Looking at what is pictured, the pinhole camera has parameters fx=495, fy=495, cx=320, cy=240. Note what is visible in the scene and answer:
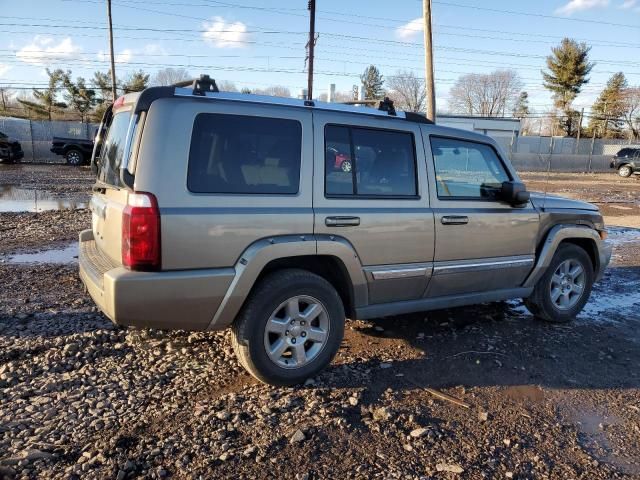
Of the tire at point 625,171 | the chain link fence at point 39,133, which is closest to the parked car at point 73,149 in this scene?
the chain link fence at point 39,133

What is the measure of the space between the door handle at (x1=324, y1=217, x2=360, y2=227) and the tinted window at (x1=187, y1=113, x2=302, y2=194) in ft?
1.06

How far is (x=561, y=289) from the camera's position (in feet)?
17.0

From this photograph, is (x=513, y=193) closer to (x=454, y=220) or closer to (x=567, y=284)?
(x=454, y=220)

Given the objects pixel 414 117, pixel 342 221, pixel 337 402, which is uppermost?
pixel 414 117

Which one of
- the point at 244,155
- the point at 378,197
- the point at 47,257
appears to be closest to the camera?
the point at 244,155

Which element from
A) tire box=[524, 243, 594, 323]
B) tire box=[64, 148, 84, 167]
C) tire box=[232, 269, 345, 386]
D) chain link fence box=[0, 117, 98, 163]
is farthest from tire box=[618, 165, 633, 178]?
tire box=[232, 269, 345, 386]

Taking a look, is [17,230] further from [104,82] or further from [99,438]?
[104,82]

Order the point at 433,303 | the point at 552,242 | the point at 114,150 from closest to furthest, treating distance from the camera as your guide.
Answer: the point at 114,150 → the point at 433,303 → the point at 552,242

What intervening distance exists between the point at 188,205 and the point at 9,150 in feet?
87.8

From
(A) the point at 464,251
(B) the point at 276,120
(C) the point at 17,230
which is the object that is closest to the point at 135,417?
(B) the point at 276,120

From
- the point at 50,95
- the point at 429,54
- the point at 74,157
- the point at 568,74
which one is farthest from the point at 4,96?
the point at 568,74

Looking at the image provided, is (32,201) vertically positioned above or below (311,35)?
below

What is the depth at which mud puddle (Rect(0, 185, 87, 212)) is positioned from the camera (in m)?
12.0

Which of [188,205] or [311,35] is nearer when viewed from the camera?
[188,205]
